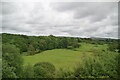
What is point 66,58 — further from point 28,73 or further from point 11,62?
point 11,62

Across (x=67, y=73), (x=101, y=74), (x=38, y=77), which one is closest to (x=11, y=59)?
(x=38, y=77)

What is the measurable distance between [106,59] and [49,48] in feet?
85.3

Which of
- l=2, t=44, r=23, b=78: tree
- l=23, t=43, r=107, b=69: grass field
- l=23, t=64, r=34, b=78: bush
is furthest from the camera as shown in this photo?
l=23, t=43, r=107, b=69: grass field

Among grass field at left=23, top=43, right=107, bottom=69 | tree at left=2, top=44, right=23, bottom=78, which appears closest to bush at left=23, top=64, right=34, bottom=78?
tree at left=2, top=44, right=23, bottom=78

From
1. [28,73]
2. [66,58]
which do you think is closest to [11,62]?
[28,73]

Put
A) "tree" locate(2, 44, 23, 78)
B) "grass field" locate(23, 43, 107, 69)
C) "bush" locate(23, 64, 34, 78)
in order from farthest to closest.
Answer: "grass field" locate(23, 43, 107, 69) → "bush" locate(23, 64, 34, 78) → "tree" locate(2, 44, 23, 78)

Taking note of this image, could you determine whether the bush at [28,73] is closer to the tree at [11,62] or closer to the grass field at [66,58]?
the tree at [11,62]

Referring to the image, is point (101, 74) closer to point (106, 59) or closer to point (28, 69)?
point (106, 59)

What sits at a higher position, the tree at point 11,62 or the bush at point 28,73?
the tree at point 11,62

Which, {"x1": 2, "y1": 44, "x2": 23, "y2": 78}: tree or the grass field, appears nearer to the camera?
{"x1": 2, "y1": 44, "x2": 23, "y2": 78}: tree

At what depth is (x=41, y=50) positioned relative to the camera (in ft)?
99.7

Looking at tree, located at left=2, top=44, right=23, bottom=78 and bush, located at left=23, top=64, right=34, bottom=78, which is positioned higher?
tree, located at left=2, top=44, right=23, bottom=78

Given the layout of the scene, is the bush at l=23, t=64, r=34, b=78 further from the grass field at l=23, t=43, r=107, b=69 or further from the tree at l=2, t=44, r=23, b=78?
the grass field at l=23, t=43, r=107, b=69

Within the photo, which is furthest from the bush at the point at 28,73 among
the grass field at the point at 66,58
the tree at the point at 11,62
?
the grass field at the point at 66,58
